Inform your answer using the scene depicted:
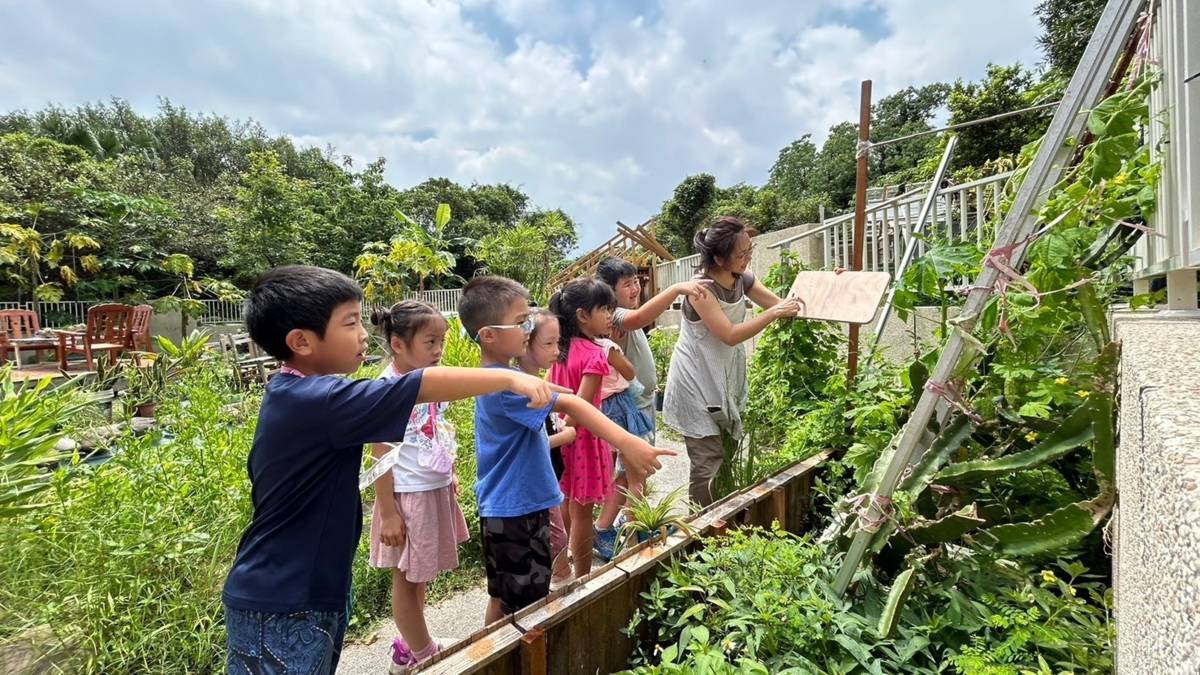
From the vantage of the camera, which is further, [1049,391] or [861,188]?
[861,188]

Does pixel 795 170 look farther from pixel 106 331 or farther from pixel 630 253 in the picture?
pixel 106 331

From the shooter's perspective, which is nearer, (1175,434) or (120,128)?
(1175,434)

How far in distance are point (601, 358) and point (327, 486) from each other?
1287 millimetres

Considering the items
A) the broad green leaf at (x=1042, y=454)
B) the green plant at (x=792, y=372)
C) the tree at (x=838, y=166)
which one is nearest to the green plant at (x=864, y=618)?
the broad green leaf at (x=1042, y=454)

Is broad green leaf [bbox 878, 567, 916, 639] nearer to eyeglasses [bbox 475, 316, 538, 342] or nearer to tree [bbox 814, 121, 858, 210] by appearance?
eyeglasses [bbox 475, 316, 538, 342]

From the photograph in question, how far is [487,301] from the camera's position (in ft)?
6.20

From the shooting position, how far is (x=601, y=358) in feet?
7.66

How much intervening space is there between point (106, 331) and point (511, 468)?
8.74 m

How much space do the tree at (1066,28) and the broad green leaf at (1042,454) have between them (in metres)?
13.9

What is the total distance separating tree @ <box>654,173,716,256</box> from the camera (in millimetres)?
21422

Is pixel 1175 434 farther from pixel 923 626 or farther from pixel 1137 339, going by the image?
pixel 923 626

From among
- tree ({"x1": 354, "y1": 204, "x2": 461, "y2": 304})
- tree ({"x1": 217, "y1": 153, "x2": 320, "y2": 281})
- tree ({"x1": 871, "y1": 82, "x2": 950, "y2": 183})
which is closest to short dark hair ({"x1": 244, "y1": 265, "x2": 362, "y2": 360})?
tree ({"x1": 354, "y1": 204, "x2": 461, "y2": 304})

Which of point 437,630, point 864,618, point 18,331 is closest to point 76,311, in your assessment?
point 18,331

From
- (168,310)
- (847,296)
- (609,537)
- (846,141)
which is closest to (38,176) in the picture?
(168,310)
